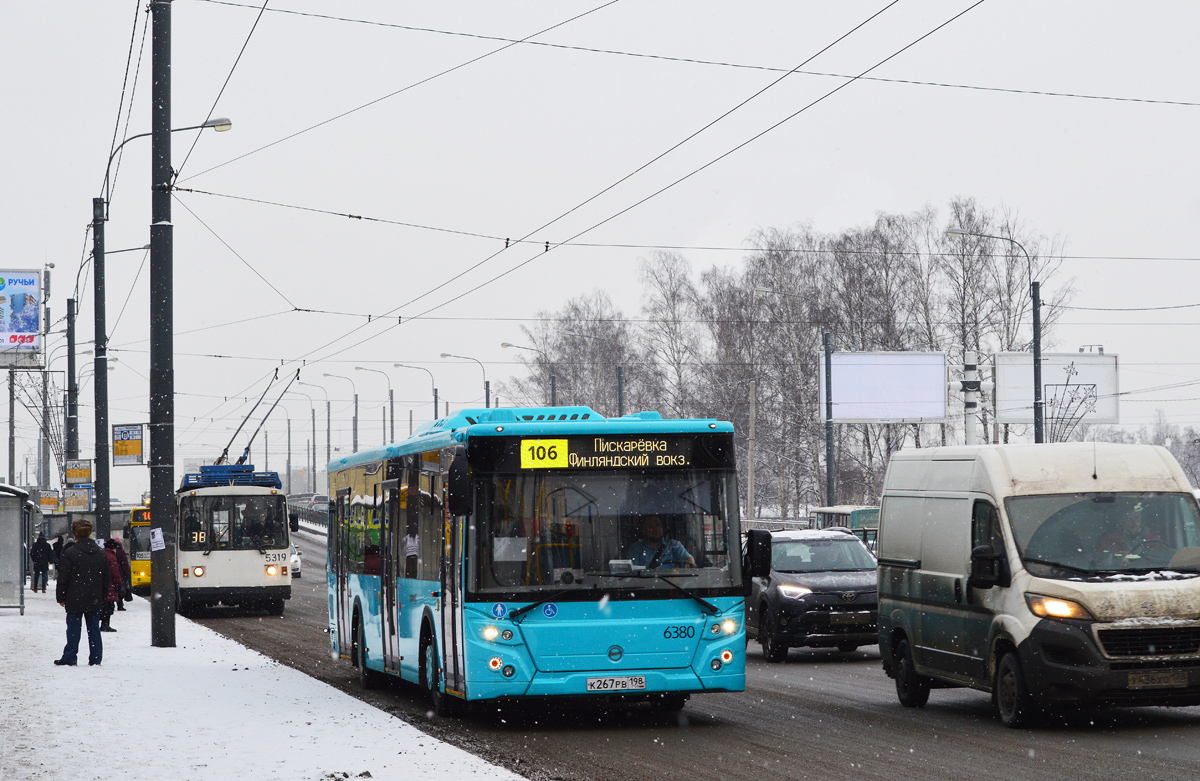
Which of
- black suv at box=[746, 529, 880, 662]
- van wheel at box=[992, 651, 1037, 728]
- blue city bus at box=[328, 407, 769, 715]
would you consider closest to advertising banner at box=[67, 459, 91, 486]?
black suv at box=[746, 529, 880, 662]

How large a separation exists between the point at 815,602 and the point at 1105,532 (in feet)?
25.2

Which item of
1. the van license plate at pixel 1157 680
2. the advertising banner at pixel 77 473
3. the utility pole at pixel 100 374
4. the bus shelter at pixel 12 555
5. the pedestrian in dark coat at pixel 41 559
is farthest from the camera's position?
the advertising banner at pixel 77 473

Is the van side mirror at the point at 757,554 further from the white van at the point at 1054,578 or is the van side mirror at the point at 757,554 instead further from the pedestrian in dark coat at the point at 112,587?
the pedestrian in dark coat at the point at 112,587

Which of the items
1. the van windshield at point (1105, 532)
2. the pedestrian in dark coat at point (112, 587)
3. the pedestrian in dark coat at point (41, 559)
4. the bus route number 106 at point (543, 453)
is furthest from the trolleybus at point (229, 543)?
the van windshield at point (1105, 532)

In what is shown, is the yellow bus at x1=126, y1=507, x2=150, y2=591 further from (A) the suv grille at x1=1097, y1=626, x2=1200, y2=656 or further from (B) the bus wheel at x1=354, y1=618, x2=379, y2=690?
(A) the suv grille at x1=1097, y1=626, x2=1200, y2=656

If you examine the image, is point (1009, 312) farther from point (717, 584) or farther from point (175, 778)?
point (175, 778)

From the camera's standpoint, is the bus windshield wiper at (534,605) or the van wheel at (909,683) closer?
the bus windshield wiper at (534,605)

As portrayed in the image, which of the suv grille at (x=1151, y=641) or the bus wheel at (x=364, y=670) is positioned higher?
the suv grille at (x=1151, y=641)

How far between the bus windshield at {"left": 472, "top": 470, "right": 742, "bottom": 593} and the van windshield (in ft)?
7.45

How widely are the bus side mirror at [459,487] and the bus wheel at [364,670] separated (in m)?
5.22

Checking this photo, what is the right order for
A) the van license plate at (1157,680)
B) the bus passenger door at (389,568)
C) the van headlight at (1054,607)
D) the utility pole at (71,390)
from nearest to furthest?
1. the van license plate at (1157,680)
2. the van headlight at (1054,607)
3. the bus passenger door at (389,568)
4. the utility pole at (71,390)

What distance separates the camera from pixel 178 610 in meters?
34.8

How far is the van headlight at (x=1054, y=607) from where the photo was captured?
11.4m

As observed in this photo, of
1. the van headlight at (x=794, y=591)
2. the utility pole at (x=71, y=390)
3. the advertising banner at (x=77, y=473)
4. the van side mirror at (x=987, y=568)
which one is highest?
the utility pole at (x=71, y=390)
